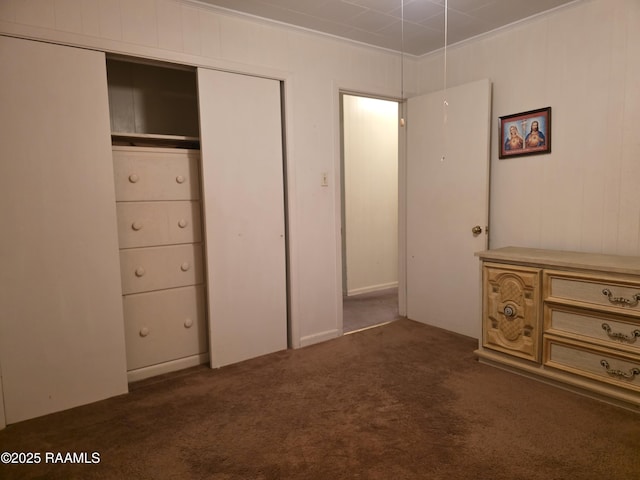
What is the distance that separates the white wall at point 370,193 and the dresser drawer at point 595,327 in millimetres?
2648

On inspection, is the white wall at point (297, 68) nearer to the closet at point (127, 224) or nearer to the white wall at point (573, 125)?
the closet at point (127, 224)

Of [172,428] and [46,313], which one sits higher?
[46,313]

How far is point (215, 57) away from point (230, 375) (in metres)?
2.12

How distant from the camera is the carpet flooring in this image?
170 cm

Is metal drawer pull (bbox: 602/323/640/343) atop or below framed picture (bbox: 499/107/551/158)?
below

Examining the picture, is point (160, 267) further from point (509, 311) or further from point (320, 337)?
point (509, 311)

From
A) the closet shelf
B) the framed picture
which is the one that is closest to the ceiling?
the framed picture

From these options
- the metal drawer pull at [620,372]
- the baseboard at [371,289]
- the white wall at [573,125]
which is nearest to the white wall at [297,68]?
the white wall at [573,125]

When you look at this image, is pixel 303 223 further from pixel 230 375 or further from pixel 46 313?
pixel 46 313

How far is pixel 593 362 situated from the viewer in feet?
7.17

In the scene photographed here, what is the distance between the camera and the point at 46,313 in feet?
7.09

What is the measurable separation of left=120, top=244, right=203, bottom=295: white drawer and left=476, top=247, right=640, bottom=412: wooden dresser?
2.01 metres

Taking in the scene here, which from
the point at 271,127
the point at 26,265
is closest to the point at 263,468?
the point at 26,265

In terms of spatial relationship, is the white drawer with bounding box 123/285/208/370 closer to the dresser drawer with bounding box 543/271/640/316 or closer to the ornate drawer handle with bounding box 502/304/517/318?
the ornate drawer handle with bounding box 502/304/517/318
